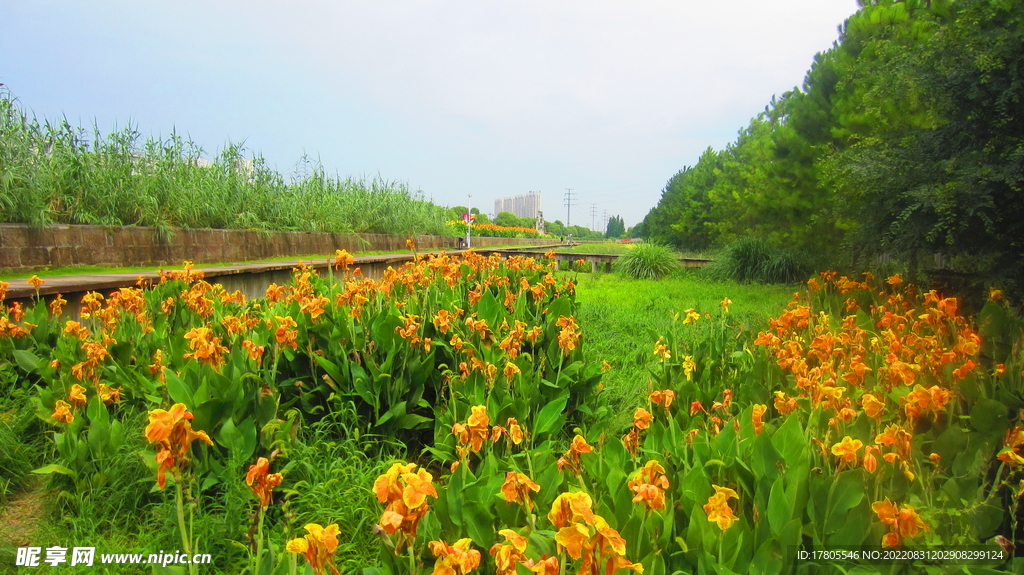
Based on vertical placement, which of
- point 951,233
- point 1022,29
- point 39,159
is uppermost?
point 1022,29

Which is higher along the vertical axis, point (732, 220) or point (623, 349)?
point (732, 220)

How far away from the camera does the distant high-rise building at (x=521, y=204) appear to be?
103431 mm

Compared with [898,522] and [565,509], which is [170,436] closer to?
[565,509]

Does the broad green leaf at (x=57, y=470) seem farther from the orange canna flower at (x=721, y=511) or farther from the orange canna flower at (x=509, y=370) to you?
the orange canna flower at (x=721, y=511)

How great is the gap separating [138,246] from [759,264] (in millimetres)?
9948

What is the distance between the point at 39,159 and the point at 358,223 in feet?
20.5

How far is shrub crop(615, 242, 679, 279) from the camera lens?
11.5 m

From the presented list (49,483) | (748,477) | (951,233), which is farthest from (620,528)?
(951,233)

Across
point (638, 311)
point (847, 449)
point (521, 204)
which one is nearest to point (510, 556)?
point (847, 449)

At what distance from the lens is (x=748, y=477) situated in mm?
1512

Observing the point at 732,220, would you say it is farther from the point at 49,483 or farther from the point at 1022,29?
the point at 49,483

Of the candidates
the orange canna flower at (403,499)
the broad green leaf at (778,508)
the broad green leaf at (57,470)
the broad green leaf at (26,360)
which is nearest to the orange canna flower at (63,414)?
the broad green leaf at (57,470)

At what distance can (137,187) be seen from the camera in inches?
251

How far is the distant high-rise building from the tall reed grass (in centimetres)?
9218
